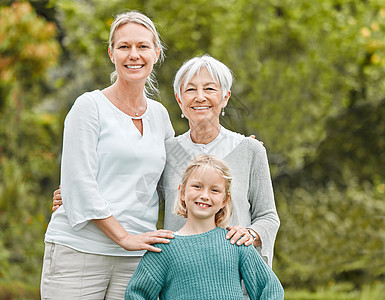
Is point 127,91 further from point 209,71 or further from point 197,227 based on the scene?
point 197,227

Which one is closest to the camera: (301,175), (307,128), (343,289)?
(343,289)

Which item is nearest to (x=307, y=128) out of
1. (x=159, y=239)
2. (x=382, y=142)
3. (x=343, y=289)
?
(x=382, y=142)

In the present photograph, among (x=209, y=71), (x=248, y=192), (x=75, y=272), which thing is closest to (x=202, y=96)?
(x=209, y=71)

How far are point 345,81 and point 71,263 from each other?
5107mm

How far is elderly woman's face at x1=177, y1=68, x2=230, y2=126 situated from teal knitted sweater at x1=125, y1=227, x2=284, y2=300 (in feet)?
1.70

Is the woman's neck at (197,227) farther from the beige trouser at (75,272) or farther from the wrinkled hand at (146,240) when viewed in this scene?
the beige trouser at (75,272)

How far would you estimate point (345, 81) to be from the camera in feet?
21.4

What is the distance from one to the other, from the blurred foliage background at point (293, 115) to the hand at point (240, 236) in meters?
3.49

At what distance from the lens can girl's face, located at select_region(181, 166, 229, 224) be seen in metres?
2.15

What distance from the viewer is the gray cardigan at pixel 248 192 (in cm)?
229

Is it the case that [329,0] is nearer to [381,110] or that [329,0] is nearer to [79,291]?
[381,110]

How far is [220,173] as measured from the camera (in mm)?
2178

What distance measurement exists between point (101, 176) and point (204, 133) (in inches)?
19.6

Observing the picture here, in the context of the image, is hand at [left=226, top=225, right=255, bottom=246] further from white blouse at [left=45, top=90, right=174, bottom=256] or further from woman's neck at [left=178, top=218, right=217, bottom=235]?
white blouse at [left=45, top=90, right=174, bottom=256]
